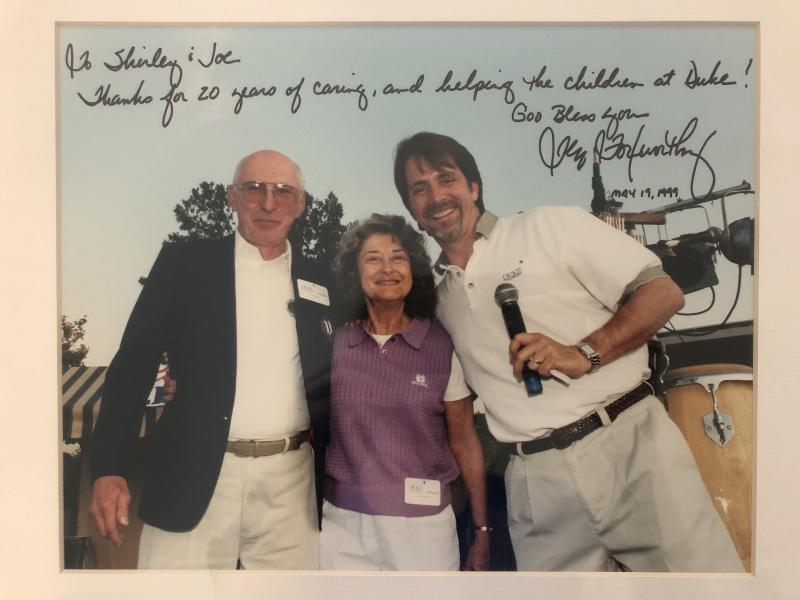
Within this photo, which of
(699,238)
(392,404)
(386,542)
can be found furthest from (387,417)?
(699,238)

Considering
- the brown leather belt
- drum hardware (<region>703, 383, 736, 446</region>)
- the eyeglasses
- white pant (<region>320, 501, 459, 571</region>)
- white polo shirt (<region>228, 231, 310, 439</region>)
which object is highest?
the eyeglasses

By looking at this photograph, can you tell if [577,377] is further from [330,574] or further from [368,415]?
[330,574]

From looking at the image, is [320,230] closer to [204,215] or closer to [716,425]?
[204,215]

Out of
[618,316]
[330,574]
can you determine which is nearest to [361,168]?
[618,316]

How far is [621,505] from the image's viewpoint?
1789 mm

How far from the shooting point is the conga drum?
179 centimetres

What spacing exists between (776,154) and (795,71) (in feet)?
0.71

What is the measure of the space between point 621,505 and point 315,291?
0.95 m

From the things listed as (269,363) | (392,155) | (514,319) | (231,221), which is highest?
(392,155)

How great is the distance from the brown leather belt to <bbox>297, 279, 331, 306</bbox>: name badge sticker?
0.34 m

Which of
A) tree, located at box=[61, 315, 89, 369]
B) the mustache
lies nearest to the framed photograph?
tree, located at box=[61, 315, 89, 369]

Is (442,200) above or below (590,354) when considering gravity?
above

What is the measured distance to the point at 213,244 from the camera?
5.88 ft
